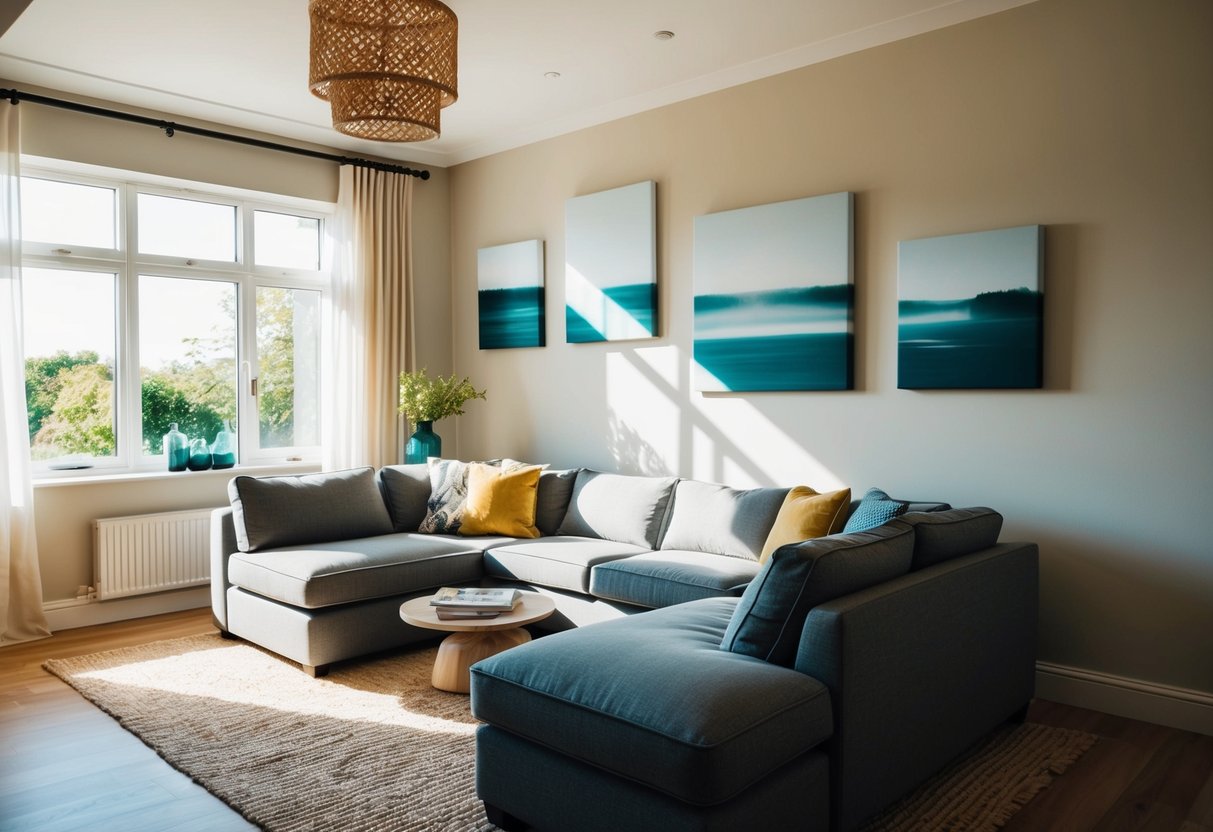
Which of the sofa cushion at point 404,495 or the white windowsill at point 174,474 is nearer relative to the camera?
the white windowsill at point 174,474

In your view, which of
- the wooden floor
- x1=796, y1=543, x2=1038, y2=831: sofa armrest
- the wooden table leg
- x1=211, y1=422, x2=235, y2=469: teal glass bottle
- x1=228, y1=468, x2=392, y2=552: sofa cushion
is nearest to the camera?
x1=796, y1=543, x2=1038, y2=831: sofa armrest

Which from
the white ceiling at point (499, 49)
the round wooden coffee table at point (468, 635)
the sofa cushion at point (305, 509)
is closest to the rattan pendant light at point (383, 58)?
the white ceiling at point (499, 49)

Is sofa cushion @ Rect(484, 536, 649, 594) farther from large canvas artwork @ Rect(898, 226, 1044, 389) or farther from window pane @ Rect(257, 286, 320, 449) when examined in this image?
window pane @ Rect(257, 286, 320, 449)

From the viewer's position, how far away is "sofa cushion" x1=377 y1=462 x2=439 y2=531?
482 centimetres

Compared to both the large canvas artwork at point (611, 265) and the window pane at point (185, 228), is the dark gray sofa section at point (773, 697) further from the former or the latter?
the window pane at point (185, 228)

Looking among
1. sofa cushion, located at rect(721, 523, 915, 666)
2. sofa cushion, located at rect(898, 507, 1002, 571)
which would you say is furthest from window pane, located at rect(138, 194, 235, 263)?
sofa cushion, located at rect(898, 507, 1002, 571)

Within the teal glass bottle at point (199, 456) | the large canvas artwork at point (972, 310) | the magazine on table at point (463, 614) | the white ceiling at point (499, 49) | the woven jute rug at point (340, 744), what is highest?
the white ceiling at point (499, 49)

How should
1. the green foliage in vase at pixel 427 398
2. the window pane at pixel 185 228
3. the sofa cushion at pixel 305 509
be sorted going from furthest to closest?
the green foliage in vase at pixel 427 398 → the window pane at pixel 185 228 → the sofa cushion at pixel 305 509

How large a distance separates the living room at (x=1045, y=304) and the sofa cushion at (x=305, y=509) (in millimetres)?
965

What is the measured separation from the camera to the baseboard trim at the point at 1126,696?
3.15m

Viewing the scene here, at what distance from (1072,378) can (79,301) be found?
4.77 m

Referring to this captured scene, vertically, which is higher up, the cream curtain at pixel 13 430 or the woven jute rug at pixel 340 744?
the cream curtain at pixel 13 430

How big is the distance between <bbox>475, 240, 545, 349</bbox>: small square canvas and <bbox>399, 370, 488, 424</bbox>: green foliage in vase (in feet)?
1.50

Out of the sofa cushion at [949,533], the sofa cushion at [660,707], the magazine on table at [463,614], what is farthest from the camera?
the magazine on table at [463,614]
